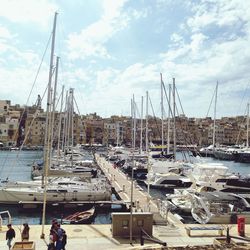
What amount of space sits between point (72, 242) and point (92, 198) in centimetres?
1491

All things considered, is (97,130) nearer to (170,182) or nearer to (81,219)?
(170,182)

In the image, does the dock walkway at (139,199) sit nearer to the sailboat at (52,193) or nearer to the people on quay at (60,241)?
the sailboat at (52,193)

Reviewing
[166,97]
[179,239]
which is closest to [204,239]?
[179,239]

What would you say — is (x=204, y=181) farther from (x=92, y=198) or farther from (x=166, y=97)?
(x=166, y=97)

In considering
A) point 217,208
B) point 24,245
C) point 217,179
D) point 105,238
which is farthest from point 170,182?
point 24,245

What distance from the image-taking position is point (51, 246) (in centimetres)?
1393

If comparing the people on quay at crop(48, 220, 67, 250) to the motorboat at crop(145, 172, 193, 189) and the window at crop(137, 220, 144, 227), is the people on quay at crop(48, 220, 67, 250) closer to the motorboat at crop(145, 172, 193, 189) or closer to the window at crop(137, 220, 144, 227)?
the window at crop(137, 220, 144, 227)

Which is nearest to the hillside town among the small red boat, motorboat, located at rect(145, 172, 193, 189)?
motorboat, located at rect(145, 172, 193, 189)

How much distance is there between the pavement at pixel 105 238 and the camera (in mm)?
15523

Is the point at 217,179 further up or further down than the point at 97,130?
further down

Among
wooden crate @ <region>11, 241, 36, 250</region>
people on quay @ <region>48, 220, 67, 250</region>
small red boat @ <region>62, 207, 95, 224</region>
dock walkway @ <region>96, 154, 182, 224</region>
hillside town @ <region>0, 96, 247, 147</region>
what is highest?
hillside town @ <region>0, 96, 247, 147</region>

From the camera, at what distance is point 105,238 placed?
16.7 metres

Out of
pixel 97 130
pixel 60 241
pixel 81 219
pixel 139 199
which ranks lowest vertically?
pixel 81 219

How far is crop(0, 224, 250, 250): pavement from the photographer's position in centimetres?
1552
